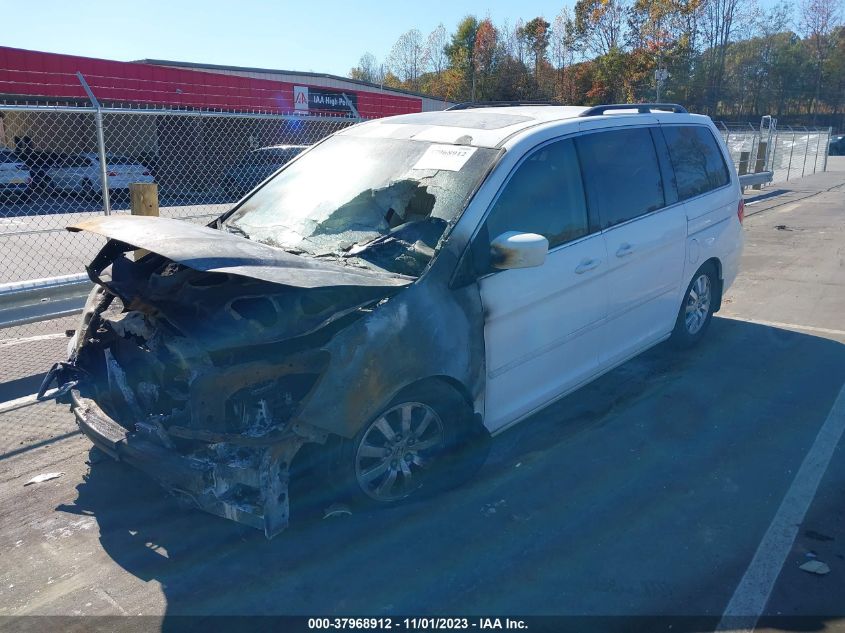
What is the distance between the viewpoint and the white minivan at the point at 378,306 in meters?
3.29

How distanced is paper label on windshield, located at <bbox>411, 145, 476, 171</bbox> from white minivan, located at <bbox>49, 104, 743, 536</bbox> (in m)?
0.01

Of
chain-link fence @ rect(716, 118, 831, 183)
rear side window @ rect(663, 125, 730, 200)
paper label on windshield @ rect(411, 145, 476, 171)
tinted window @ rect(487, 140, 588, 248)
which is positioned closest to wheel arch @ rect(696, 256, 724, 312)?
rear side window @ rect(663, 125, 730, 200)

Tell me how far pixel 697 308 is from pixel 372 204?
333 cm

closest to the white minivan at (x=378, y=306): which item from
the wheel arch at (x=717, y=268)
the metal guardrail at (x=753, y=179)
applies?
the wheel arch at (x=717, y=268)

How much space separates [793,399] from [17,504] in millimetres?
5058

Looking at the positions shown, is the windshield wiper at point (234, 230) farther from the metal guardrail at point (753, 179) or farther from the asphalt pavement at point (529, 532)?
the metal guardrail at point (753, 179)

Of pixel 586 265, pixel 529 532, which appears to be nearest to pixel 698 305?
pixel 586 265

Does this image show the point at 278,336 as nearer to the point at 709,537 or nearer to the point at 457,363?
the point at 457,363

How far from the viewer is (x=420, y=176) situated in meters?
4.28

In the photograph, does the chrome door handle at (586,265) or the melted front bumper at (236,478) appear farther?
the chrome door handle at (586,265)

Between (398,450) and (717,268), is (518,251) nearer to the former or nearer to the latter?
(398,450)

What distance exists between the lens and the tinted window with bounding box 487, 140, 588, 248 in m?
4.11

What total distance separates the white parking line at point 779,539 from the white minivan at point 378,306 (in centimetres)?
132

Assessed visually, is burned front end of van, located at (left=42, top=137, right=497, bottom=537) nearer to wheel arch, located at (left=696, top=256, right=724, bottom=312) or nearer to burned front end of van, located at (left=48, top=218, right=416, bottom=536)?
burned front end of van, located at (left=48, top=218, right=416, bottom=536)
